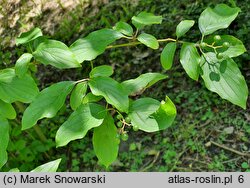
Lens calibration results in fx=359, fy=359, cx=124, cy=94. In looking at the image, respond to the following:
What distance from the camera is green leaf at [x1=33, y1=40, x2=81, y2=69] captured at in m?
1.06

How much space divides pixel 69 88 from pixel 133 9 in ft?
7.10

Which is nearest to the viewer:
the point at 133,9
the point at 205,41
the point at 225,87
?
the point at 225,87

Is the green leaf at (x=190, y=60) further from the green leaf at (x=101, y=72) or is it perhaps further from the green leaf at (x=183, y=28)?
the green leaf at (x=101, y=72)

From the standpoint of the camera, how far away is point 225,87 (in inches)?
39.5

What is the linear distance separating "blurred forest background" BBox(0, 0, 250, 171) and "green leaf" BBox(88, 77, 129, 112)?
1193mm

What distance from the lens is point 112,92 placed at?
1.01m

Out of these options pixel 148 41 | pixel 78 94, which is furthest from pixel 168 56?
pixel 78 94

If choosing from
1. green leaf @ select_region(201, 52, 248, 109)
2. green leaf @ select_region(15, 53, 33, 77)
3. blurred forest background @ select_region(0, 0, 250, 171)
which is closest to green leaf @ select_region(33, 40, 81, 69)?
green leaf @ select_region(15, 53, 33, 77)

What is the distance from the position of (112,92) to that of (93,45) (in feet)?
0.61

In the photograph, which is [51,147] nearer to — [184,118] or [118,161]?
[118,161]

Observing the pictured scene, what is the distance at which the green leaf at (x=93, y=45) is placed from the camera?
1.09m

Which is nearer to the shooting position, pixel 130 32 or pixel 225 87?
pixel 225 87

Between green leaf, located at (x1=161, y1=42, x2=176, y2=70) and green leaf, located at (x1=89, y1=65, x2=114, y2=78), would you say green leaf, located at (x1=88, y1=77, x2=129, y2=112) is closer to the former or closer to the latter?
green leaf, located at (x1=89, y1=65, x2=114, y2=78)

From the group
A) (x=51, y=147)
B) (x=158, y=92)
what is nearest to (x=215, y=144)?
(x=158, y=92)
